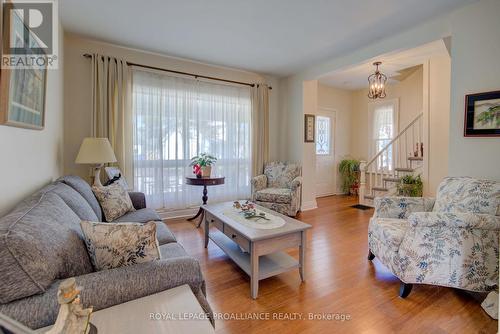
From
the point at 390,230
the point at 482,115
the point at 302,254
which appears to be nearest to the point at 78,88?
the point at 302,254

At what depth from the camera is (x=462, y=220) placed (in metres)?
1.74

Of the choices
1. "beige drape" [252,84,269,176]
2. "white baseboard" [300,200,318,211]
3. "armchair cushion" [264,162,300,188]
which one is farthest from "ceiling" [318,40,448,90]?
"white baseboard" [300,200,318,211]

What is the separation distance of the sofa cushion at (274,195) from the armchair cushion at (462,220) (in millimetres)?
2223

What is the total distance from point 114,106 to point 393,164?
208 inches

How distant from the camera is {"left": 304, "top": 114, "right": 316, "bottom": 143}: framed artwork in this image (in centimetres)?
460

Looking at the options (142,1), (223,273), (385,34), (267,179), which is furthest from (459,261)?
(142,1)

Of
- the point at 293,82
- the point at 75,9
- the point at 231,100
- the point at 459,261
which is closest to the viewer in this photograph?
the point at 459,261

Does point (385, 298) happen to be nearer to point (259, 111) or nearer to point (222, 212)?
point (222, 212)

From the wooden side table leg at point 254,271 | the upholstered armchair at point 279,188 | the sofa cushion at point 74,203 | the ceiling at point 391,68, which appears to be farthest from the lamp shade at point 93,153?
the ceiling at point 391,68

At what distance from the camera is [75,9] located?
2.58m

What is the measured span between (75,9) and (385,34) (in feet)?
11.6

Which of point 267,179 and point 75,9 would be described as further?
point 267,179

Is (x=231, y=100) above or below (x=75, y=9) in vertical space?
below

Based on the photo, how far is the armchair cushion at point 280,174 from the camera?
4.37 m
